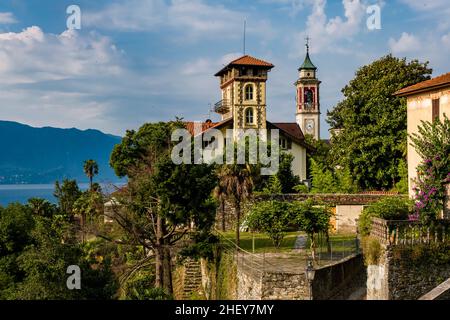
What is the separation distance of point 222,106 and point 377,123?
18189 millimetres

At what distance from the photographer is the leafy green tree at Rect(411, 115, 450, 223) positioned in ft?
71.6

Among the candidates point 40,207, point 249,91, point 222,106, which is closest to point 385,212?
point 40,207

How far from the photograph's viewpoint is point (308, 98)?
313 feet

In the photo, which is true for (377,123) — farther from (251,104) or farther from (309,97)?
(309,97)

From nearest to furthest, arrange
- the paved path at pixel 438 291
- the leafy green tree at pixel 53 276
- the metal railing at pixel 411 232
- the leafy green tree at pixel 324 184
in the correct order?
the paved path at pixel 438 291 → the metal railing at pixel 411 232 → the leafy green tree at pixel 53 276 → the leafy green tree at pixel 324 184

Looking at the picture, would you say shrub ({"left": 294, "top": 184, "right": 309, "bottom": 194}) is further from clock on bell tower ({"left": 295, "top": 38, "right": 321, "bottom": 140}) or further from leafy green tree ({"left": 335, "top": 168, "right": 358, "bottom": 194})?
clock on bell tower ({"left": 295, "top": 38, "right": 321, "bottom": 140})

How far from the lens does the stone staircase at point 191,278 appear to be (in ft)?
91.9

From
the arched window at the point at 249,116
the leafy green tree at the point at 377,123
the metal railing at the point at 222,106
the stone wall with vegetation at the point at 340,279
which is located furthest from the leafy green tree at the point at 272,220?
the metal railing at the point at 222,106

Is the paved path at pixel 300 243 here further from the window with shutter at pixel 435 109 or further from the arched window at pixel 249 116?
the arched window at pixel 249 116

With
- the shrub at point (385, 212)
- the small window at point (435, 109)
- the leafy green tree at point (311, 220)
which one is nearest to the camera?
the shrub at point (385, 212)

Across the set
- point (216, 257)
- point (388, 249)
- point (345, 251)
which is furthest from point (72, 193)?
point (388, 249)

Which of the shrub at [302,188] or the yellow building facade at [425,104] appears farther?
the shrub at [302,188]

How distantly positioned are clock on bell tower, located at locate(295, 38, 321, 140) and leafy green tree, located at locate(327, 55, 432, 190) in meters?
52.7

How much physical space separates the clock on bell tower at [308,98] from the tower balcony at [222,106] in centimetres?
4128
